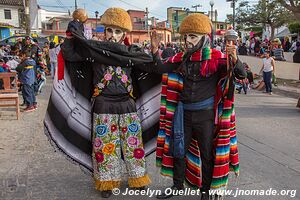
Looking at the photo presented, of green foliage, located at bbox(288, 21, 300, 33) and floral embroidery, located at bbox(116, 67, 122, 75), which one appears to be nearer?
floral embroidery, located at bbox(116, 67, 122, 75)

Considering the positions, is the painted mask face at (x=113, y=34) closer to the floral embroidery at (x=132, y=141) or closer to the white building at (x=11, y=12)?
the floral embroidery at (x=132, y=141)

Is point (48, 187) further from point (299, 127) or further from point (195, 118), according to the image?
point (299, 127)

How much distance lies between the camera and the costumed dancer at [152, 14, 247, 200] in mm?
3119

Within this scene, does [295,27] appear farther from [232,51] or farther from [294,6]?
[232,51]

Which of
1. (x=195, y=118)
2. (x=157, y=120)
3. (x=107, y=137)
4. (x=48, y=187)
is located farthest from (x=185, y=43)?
(x=48, y=187)

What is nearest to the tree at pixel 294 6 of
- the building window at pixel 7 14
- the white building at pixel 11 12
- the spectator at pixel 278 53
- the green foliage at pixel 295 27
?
the spectator at pixel 278 53

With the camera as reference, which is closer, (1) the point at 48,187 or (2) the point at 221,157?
(2) the point at 221,157

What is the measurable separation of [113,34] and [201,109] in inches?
45.4

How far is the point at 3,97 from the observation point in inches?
291

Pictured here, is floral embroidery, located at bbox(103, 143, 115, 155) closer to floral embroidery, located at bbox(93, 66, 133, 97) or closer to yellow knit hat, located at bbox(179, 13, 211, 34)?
floral embroidery, located at bbox(93, 66, 133, 97)

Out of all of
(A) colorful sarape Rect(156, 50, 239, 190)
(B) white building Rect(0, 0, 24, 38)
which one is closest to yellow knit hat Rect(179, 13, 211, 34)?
(A) colorful sarape Rect(156, 50, 239, 190)

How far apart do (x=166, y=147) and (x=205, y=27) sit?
4.09 ft

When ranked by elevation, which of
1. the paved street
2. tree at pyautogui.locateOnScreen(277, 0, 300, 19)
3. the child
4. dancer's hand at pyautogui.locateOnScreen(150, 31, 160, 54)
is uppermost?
tree at pyautogui.locateOnScreen(277, 0, 300, 19)

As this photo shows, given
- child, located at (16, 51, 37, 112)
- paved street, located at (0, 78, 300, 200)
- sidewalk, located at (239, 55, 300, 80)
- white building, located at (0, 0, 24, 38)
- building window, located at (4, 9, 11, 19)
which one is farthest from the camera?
building window, located at (4, 9, 11, 19)
